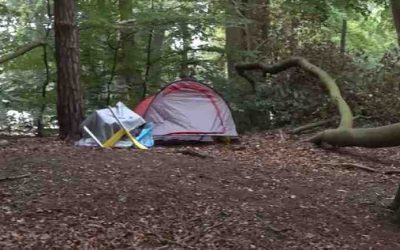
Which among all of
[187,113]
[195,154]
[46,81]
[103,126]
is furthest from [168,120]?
[46,81]

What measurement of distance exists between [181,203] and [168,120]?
4.26 meters

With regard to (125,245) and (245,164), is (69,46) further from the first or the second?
(125,245)

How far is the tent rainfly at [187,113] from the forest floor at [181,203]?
1959mm

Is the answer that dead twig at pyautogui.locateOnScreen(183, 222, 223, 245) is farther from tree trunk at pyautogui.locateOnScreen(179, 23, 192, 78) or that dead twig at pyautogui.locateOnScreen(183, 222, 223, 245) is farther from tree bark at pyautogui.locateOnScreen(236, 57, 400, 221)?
tree trunk at pyautogui.locateOnScreen(179, 23, 192, 78)

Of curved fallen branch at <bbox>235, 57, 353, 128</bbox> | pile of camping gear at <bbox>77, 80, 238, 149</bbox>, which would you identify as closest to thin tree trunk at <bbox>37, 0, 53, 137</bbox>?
pile of camping gear at <bbox>77, 80, 238, 149</bbox>

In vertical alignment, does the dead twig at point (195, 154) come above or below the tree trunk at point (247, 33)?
below

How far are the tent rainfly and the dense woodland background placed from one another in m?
2.39

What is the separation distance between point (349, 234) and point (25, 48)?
28.2 feet

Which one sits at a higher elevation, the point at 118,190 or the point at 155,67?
the point at 155,67

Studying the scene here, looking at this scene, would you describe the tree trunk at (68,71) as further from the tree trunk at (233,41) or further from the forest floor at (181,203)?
the tree trunk at (233,41)

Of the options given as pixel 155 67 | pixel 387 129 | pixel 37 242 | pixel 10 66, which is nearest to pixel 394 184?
pixel 387 129

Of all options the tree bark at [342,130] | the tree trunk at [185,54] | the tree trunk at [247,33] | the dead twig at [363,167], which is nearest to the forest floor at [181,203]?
the dead twig at [363,167]

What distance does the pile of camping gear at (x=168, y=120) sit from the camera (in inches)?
333

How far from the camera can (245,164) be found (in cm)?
725
